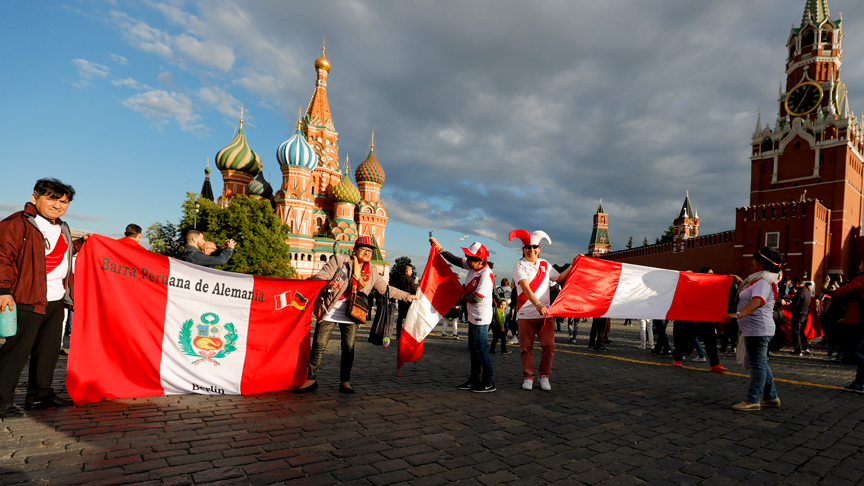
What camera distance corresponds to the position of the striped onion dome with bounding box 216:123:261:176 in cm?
5553

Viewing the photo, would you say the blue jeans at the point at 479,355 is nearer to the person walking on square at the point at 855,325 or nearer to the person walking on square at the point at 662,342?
the person walking on square at the point at 855,325

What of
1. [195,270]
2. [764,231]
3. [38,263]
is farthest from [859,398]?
[764,231]

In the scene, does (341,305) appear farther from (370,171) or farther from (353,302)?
(370,171)

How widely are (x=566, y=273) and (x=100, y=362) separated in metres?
6.13

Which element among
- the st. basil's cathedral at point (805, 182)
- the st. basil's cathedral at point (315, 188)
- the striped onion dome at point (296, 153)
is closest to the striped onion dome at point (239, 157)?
the st. basil's cathedral at point (315, 188)

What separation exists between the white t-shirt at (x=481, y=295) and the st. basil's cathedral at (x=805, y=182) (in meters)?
45.9

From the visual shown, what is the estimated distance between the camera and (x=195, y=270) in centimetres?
541

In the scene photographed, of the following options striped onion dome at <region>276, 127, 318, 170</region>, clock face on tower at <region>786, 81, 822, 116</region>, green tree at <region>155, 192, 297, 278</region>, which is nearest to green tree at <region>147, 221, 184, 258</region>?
green tree at <region>155, 192, 297, 278</region>

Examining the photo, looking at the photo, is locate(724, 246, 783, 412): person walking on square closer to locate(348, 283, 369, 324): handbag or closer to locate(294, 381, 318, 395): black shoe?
locate(348, 283, 369, 324): handbag

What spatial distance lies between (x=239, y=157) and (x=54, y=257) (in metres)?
56.6

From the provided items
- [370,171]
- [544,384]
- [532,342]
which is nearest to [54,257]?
[532,342]

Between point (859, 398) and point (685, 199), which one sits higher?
point (685, 199)

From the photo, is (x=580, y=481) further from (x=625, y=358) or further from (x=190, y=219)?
(x=190, y=219)

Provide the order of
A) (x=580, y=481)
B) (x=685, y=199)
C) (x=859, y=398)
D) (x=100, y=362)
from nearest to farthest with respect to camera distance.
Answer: (x=580, y=481), (x=100, y=362), (x=859, y=398), (x=685, y=199)
